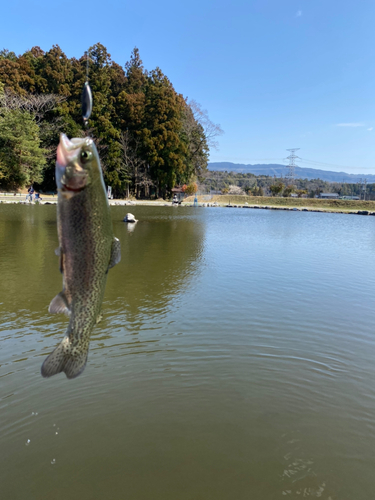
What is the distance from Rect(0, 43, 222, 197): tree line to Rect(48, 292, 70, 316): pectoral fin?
3415 centimetres

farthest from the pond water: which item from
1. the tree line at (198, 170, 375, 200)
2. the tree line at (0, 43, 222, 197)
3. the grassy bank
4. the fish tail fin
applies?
the tree line at (198, 170, 375, 200)

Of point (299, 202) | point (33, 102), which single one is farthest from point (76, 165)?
point (299, 202)

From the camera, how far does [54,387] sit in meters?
4.58

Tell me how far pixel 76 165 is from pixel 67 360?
0.86 metres

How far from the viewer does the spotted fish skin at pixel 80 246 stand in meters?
1.39

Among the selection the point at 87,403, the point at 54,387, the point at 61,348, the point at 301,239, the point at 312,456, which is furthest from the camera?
the point at 301,239

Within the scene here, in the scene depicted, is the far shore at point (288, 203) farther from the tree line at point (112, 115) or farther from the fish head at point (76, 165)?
the fish head at point (76, 165)

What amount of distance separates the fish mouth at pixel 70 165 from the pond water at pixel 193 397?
111 inches

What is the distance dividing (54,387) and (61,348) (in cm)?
328

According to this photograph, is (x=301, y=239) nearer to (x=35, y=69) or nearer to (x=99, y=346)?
(x=99, y=346)

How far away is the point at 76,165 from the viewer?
1374 mm

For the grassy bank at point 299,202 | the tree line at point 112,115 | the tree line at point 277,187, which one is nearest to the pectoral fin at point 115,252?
the tree line at point 112,115

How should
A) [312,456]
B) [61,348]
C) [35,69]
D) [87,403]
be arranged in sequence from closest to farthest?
[61,348], [312,456], [87,403], [35,69]

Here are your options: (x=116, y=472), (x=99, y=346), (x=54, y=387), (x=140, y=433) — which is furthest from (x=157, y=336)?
(x=116, y=472)
